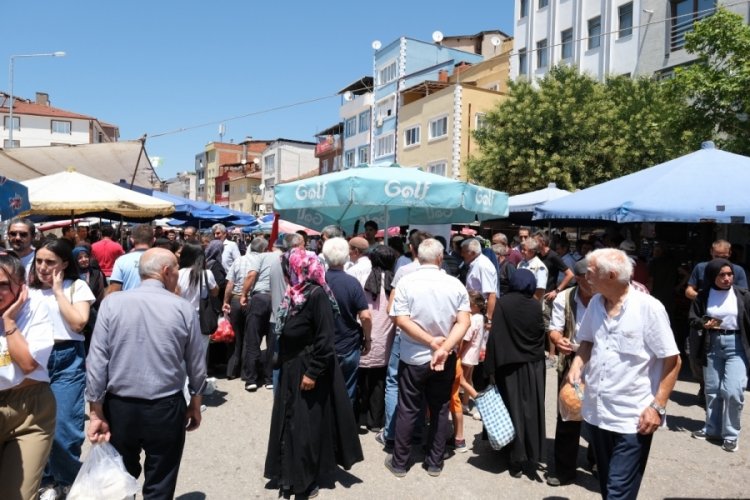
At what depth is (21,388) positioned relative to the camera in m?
2.96

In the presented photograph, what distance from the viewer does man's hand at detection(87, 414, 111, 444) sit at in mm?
3047

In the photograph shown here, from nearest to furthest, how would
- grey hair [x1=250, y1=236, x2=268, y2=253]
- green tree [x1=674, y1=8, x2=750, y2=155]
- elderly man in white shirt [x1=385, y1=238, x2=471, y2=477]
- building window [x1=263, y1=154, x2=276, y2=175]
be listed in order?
elderly man in white shirt [x1=385, y1=238, x2=471, y2=477], grey hair [x1=250, y1=236, x2=268, y2=253], green tree [x1=674, y1=8, x2=750, y2=155], building window [x1=263, y1=154, x2=276, y2=175]

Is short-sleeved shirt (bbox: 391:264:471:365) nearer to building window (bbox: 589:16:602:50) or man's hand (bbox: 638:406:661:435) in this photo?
man's hand (bbox: 638:406:661:435)

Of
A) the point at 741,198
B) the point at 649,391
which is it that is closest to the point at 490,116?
the point at 741,198

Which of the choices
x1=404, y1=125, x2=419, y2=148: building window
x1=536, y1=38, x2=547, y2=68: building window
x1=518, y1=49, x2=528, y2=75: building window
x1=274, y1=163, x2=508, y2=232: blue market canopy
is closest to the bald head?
x1=274, y1=163, x2=508, y2=232: blue market canopy

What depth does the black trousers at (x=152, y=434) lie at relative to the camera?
3.09 metres

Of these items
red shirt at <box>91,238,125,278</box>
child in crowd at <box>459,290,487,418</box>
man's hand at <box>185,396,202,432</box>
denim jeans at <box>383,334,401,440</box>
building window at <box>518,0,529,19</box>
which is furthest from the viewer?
building window at <box>518,0,529,19</box>

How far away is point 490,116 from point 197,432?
18.3m

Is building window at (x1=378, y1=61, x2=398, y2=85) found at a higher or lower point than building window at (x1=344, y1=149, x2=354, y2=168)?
higher

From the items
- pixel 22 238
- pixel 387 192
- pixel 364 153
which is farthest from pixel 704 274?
pixel 364 153

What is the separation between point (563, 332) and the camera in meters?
4.71

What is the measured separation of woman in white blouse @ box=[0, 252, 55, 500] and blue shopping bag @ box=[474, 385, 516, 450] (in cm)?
317

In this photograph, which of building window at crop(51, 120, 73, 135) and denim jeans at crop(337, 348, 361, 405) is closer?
denim jeans at crop(337, 348, 361, 405)

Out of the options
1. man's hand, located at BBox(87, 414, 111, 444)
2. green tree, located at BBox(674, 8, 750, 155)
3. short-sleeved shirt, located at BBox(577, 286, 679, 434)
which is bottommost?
man's hand, located at BBox(87, 414, 111, 444)
